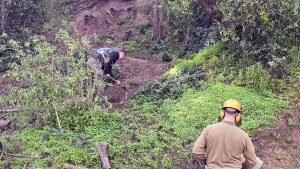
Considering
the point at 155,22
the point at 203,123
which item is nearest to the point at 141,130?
the point at 203,123

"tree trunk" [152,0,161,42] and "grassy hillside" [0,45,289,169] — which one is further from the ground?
"tree trunk" [152,0,161,42]

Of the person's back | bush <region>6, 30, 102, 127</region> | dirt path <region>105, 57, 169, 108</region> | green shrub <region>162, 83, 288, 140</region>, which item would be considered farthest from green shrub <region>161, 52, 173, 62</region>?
the person's back

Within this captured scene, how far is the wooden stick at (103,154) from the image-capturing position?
7.06 meters

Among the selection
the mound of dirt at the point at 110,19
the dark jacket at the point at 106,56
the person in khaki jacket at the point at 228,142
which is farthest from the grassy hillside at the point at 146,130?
the mound of dirt at the point at 110,19

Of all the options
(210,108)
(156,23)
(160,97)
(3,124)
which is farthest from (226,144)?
(156,23)

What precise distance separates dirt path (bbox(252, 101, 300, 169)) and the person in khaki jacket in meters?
2.64

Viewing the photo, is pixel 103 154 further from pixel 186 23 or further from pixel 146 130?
pixel 186 23

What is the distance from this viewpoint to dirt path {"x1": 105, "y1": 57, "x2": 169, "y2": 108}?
10.3 meters

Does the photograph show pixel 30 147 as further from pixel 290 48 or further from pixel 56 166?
pixel 290 48

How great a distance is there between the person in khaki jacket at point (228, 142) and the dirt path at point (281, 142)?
8.65 ft

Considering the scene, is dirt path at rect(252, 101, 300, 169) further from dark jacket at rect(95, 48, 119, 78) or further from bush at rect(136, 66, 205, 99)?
dark jacket at rect(95, 48, 119, 78)

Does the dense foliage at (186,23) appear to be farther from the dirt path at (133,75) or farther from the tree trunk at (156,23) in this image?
the dirt path at (133,75)

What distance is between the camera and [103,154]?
7.26m

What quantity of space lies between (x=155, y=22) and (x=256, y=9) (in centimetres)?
541
